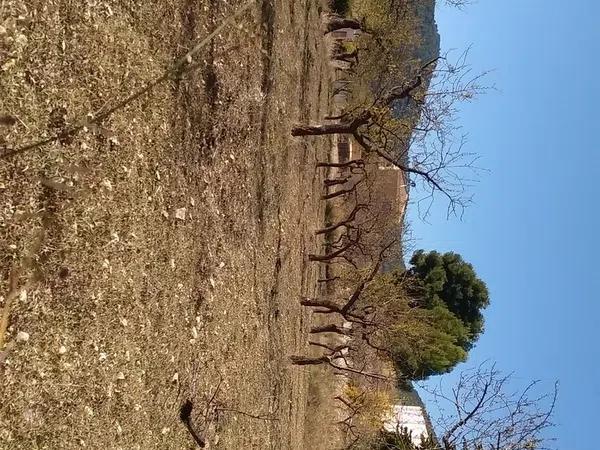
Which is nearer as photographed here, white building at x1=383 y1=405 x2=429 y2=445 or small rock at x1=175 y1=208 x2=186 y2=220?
small rock at x1=175 y1=208 x2=186 y2=220

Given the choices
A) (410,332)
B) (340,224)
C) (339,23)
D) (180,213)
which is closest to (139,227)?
(180,213)

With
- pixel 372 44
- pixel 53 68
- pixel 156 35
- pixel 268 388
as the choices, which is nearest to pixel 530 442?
pixel 268 388

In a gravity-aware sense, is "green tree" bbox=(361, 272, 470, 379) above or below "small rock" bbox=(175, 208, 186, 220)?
above

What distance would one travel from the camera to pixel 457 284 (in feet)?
97.3

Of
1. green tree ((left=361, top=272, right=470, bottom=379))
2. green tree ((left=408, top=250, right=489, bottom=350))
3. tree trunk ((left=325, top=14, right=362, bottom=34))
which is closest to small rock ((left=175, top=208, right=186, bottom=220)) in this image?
green tree ((left=361, top=272, right=470, bottom=379))

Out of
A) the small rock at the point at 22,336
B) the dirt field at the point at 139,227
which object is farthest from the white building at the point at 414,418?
the small rock at the point at 22,336

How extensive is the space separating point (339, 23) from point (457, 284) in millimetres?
15624

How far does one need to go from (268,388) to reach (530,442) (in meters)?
5.13

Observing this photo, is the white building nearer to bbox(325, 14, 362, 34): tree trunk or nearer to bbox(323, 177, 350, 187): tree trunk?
bbox(323, 177, 350, 187): tree trunk

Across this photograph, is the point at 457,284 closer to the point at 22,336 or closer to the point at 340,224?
the point at 340,224

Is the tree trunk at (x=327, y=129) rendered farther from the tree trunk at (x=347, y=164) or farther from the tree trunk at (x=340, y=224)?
the tree trunk at (x=340, y=224)

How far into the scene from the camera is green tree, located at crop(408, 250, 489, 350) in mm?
29442

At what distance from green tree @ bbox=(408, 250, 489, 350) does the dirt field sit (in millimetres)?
18614

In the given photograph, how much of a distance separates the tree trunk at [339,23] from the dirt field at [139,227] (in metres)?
6.09
